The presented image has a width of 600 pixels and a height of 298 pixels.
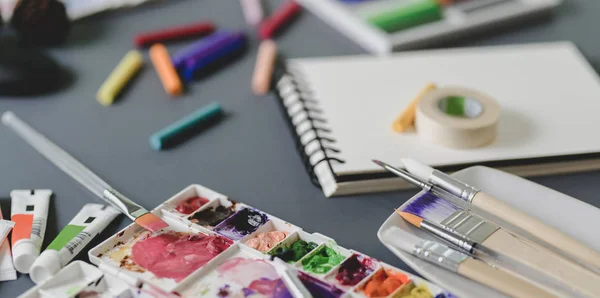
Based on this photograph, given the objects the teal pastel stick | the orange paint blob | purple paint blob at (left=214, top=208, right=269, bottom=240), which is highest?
the teal pastel stick

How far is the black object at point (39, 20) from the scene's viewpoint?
970mm

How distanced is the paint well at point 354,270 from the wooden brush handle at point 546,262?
0.09 metres

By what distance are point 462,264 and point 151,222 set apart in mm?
261

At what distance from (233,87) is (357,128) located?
0.20 m

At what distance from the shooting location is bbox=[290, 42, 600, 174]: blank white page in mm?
736

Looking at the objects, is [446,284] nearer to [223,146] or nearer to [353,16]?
[223,146]

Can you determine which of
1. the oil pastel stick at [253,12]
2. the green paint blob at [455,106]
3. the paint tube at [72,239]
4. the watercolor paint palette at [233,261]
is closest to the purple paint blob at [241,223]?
the watercolor paint palette at [233,261]

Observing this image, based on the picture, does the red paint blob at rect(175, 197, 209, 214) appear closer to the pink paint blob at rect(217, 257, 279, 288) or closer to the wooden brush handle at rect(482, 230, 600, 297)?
the pink paint blob at rect(217, 257, 279, 288)

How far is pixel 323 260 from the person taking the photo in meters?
0.59

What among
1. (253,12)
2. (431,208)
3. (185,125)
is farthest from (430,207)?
(253,12)

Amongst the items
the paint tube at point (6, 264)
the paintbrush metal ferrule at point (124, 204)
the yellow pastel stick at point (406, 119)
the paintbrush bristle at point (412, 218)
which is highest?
the yellow pastel stick at point (406, 119)

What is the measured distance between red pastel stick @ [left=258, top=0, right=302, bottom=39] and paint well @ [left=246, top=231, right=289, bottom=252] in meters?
0.46

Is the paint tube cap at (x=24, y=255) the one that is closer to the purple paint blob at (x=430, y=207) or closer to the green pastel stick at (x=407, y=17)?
the purple paint blob at (x=430, y=207)

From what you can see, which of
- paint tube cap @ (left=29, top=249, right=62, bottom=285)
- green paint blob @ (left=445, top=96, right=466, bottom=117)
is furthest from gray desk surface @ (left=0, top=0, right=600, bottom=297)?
green paint blob @ (left=445, top=96, right=466, bottom=117)
